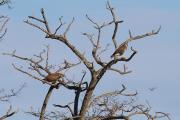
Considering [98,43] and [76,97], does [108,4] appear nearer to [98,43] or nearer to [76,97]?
[98,43]

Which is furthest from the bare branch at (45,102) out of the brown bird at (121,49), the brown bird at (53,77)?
the brown bird at (121,49)

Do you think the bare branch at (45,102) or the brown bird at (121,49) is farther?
the brown bird at (121,49)

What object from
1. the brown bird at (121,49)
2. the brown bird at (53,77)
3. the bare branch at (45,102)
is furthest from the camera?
the brown bird at (121,49)

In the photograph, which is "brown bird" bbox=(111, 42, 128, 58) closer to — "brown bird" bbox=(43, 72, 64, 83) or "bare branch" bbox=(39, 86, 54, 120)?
"brown bird" bbox=(43, 72, 64, 83)

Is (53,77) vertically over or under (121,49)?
under

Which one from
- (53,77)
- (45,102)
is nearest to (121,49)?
(53,77)

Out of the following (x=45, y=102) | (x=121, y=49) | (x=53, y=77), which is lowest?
(x=45, y=102)

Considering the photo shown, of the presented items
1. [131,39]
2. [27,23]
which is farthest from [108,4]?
[27,23]

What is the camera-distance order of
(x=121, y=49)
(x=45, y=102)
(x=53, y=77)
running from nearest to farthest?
(x=45, y=102) < (x=53, y=77) < (x=121, y=49)

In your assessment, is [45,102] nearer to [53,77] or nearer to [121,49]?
[53,77]

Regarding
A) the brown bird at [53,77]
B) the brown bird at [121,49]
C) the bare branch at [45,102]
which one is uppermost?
the brown bird at [121,49]

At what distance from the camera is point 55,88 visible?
14.9 meters

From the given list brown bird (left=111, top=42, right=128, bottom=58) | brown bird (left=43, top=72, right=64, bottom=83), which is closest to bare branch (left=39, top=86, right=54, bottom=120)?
brown bird (left=43, top=72, right=64, bottom=83)

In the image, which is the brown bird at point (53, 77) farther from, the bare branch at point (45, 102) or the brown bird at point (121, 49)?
the brown bird at point (121, 49)
